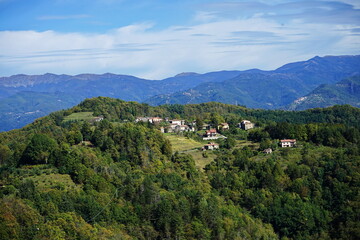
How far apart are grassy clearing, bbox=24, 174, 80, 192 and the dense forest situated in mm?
133

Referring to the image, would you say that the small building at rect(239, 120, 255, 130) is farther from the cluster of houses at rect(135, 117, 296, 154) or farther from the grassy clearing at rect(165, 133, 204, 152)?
the grassy clearing at rect(165, 133, 204, 152)

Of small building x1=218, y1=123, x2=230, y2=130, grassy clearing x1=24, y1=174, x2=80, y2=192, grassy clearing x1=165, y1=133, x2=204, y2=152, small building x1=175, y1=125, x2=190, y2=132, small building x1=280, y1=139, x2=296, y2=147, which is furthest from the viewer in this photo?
small building x1=218, y1=123, x2=230, y2=130

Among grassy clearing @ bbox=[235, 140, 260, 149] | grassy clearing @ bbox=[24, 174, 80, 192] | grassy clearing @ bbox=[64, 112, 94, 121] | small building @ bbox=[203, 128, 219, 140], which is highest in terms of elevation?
grassy clearing @ bbox=[64, 112, 94, 121]

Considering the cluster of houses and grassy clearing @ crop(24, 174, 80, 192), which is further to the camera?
the cluster of houses

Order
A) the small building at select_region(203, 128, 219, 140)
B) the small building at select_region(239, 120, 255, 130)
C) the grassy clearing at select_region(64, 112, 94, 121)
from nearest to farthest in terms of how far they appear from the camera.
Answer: the small building at select_region(203, 128, 219, 140), the small building at select_region(239, 120, 255, 130), the grassy clearing at select_region(64, 112, 94, 121)

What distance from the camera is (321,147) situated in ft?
198

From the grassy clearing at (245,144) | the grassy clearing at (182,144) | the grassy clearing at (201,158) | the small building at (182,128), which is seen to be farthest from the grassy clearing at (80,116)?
the grassy clearing at (245,144)

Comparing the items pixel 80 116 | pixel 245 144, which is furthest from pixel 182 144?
pixel 80 116

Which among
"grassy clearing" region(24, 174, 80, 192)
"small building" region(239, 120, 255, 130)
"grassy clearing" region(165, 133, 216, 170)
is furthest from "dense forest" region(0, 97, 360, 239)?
"small building" region(239, 120, 255, 130)

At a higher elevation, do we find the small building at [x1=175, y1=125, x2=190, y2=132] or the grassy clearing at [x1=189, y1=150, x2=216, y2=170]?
the small building at [x1=175, y1=125, x2=190, y2=132]

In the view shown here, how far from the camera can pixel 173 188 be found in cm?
4409

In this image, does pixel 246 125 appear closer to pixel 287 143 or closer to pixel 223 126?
pixel 223 126

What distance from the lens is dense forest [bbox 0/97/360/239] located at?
108ft

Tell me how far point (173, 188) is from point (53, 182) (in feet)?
42.0
